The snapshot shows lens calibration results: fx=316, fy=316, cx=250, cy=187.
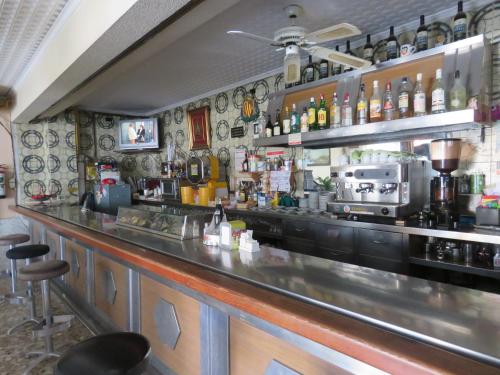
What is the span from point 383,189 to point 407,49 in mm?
1311

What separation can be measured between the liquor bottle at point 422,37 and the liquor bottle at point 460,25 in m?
0.22

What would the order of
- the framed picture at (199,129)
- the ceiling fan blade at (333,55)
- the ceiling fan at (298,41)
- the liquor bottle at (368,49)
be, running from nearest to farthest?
the ceiling fan at (298,41), the ceiling fan blade at (333,55), the liquor bottle at (368,49), the framed picture at (199,129)

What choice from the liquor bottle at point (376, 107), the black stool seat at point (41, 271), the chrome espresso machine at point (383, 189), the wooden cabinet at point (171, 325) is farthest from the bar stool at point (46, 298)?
the liquor bottle at point (376, 107)

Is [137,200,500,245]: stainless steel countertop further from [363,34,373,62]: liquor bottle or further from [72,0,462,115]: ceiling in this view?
[72,0,462,115]: ceiling

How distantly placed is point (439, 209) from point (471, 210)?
417mm

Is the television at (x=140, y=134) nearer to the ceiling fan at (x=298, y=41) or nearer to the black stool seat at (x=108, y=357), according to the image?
the ceiling fan at (x=298, y=41)

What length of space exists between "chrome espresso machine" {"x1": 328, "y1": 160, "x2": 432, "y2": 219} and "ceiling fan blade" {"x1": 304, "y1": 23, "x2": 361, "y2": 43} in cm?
111

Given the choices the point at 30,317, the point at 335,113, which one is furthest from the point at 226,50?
the point at 30,317

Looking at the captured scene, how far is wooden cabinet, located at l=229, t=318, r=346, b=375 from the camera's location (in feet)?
3.65

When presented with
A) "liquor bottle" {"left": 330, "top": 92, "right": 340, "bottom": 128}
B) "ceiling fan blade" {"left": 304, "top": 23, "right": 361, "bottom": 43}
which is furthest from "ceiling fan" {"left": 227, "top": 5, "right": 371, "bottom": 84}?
"liquor bottle" {"left": 330, "top": 92, "right": 340, "bottom": 128}

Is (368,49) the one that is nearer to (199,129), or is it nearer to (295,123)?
(295,123)

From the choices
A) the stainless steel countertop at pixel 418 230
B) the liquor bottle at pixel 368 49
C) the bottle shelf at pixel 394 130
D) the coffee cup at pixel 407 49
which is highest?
the liquor bottle at pixel 368 49

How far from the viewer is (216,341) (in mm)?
1484

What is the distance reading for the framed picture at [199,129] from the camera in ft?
17.1
